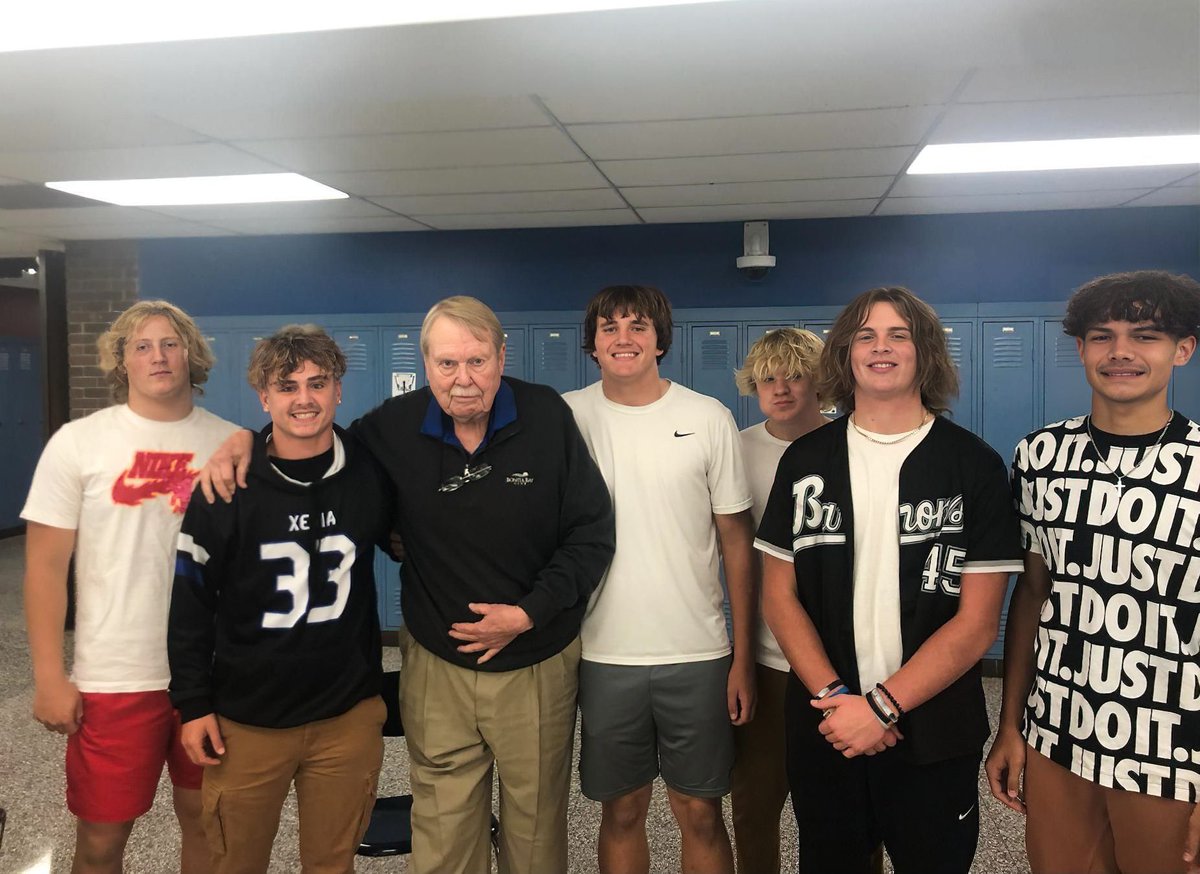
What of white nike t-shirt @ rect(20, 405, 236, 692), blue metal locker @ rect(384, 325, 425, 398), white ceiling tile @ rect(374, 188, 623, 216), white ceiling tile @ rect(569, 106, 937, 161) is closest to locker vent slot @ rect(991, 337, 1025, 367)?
white ceiling tile @ rect(569, 106, 937, 161)

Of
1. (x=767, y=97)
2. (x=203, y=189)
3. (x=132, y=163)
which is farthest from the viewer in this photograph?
(x=203, y=189)

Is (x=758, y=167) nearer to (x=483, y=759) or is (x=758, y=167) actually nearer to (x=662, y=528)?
(x=662, y=528)

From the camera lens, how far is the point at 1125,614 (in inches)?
56.2

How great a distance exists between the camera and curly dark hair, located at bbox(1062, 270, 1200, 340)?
1.48 metres

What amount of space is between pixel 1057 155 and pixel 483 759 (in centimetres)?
329

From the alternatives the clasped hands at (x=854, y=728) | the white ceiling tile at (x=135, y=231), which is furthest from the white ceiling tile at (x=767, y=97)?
the white ceiling tile at (x=135, y=231)

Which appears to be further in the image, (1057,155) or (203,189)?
(203,189)

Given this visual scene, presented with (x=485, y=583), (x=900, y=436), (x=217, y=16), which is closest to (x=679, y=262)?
(x=217, y=16)

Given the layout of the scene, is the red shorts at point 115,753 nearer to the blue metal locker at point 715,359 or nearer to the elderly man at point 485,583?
the elderly man at point 485,583

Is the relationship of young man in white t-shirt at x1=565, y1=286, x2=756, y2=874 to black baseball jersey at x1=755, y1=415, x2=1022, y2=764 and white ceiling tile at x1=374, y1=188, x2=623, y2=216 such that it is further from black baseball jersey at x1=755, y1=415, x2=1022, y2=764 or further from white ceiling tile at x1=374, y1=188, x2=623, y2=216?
white ceiling tile at x1=374, y1=188, x2=623, y2=216

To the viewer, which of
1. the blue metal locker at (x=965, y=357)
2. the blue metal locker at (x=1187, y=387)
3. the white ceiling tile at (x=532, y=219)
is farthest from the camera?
the white ceiling tile at (x=532, y=219)

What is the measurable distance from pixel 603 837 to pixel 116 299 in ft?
16.4

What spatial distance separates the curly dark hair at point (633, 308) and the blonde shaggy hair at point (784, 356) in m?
0.28

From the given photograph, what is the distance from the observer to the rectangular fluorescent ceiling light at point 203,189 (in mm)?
3674
